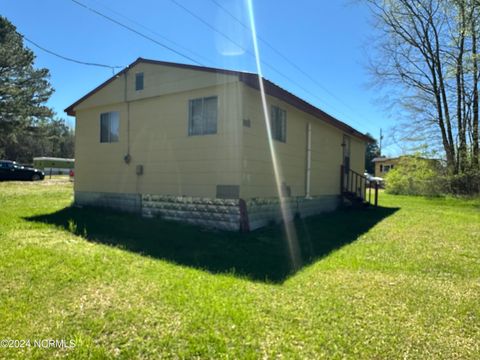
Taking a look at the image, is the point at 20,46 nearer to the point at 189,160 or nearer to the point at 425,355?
the point at 189,160

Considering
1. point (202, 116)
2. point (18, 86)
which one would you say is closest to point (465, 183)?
point (202, 116)

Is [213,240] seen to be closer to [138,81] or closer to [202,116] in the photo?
[202,116]

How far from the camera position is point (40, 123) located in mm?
28094

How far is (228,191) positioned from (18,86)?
79.1ft

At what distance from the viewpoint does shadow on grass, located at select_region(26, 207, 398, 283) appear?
4.93 metres

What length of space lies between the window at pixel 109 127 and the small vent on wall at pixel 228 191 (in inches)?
155

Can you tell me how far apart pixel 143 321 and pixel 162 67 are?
670 centimetres

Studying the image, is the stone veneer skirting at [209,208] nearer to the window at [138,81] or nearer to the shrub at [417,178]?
the window at [138,81]

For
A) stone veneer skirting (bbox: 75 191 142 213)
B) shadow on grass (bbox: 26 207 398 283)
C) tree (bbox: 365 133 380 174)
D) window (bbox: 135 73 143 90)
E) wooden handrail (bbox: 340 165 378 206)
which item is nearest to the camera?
shadow on grass (bbox: 26 207 398 283)

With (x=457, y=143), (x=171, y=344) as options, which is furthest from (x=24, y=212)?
(x=457, y=143)

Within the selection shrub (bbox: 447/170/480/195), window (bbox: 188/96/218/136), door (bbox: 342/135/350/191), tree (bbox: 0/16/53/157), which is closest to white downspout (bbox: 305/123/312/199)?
door (bbox: 342/135/350/191)

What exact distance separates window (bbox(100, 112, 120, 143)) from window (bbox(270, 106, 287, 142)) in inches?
172

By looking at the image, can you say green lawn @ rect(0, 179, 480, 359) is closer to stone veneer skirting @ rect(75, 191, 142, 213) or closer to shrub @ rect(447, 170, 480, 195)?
stone veneer skirting @ rect(75, 191, 142, 213)

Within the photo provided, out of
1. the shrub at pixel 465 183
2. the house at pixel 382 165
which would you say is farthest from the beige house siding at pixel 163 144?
the house at pixel 382 165
